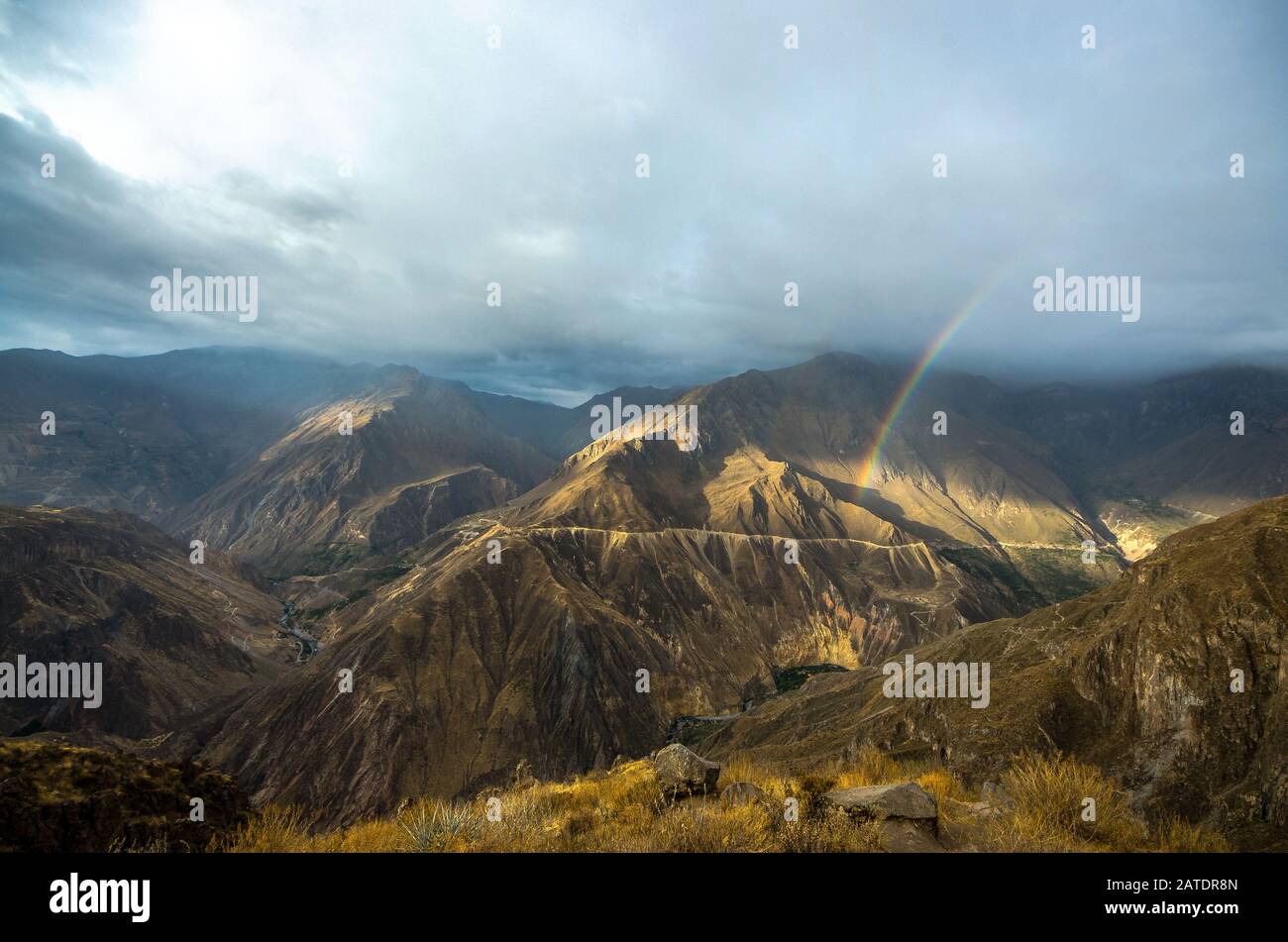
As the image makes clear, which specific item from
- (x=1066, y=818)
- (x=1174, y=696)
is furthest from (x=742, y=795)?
(x=1174, y=696)

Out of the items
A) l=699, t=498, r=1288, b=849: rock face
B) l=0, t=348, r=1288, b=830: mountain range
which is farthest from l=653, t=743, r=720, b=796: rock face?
l=0, t=348, r=1288, b=830: mountain range

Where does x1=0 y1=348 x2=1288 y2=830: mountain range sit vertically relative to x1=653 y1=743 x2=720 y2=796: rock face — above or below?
below

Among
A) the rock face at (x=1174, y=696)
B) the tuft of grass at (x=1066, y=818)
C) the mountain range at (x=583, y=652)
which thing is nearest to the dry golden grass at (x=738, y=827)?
the tuft of grass at (x=1066, y=818)

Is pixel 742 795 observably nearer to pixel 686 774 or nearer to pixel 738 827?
pixel 686 774

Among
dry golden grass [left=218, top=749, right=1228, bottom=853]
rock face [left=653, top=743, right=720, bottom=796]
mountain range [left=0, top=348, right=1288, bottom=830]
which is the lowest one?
mountain range [left=0, top=348, right=1288, bottom=830]

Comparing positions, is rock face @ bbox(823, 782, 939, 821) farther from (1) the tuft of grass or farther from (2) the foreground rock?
(1) the tuft of grass
